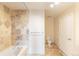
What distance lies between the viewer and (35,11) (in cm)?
212

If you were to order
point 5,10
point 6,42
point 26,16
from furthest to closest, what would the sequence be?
1. point 26,16
2. point 6,42
3. point 5,10

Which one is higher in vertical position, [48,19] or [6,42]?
[48,19]

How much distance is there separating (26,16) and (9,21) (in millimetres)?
376

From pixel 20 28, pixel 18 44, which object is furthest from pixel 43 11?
pixel 18 44

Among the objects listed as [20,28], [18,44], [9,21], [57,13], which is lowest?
[18,44]

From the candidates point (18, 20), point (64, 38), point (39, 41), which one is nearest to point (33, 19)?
point (18, 20)

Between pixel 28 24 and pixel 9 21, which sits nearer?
pixel 9 21

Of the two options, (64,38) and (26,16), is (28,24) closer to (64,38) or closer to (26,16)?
(26,16)

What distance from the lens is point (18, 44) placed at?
7.32 ft

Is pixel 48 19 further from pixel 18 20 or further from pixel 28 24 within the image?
pixel 18 20

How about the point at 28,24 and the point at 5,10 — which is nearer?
the point at 5,10

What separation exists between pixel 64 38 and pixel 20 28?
1.11 meters

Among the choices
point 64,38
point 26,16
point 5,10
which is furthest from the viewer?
point 64,38

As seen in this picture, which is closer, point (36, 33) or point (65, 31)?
point (36, 33)
